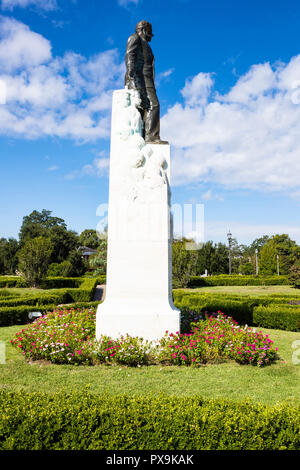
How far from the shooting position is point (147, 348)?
5.31 metres

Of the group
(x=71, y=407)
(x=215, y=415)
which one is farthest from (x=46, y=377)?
(x=215, y=415)

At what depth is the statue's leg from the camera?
672 centimetres

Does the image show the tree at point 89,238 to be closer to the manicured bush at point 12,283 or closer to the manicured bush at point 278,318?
the manicured bush at point 12,283

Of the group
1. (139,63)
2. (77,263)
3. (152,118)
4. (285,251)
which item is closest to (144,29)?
(139,63)

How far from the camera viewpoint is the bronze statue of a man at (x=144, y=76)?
6.74 m

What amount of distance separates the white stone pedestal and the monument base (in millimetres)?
18

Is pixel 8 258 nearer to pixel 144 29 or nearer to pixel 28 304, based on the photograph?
pixel 28 304

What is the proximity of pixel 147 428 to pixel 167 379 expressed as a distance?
209cm

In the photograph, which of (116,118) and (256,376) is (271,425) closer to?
(256,376)

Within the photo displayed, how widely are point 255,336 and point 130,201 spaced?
3552mm

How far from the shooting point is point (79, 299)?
1497cm

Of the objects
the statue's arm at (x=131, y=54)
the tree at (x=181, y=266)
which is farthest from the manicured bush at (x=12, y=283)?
the statue's arm at (x=131, y=54)

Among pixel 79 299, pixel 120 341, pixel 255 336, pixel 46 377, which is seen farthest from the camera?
pixel 79 299

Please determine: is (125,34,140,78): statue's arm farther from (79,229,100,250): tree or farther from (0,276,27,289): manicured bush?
(79,229,100,250): tree
